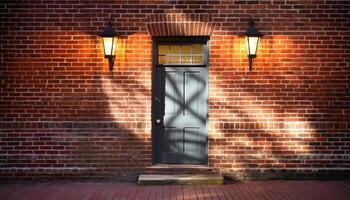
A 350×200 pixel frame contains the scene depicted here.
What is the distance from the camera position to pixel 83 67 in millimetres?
6863

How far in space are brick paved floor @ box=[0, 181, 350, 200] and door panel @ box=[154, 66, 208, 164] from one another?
92 cm

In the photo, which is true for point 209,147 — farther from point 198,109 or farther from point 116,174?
point 116,174

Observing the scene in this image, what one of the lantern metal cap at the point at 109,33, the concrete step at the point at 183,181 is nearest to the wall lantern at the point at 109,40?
the lantern metal cap at the point at 109,33

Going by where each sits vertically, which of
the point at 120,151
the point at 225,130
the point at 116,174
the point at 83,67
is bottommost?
the point at 116,174

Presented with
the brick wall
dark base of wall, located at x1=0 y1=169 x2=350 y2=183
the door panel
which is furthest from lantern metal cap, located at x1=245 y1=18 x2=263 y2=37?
dark base of wall, located at x1=0 y1=169 x2=350 y2=183

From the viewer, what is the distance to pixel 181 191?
6105 millimetres

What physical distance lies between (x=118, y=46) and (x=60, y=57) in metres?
1.15

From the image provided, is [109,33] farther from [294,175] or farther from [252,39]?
[294,175]

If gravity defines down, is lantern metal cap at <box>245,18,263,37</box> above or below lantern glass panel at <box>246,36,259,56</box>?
above

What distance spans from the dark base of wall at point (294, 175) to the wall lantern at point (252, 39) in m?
2.27

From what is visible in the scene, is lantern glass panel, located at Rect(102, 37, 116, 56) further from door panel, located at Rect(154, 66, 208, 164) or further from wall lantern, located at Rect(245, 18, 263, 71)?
wall lantern, located at Rect(245, 18, 263, 71)

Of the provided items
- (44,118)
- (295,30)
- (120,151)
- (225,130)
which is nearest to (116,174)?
(120,151)

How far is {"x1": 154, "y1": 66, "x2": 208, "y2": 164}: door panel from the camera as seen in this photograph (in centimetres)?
711

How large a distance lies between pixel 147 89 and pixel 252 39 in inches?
87.2
